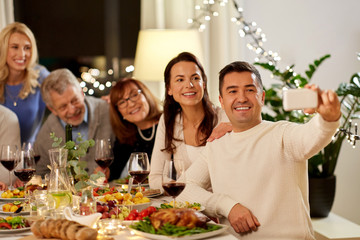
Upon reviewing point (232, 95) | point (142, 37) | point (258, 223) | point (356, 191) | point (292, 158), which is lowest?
point (356, 191)

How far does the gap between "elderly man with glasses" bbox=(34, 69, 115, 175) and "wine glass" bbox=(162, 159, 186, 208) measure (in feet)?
6.03

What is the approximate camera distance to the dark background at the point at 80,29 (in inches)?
221

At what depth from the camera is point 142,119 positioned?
375cm

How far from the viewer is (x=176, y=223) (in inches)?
73.1

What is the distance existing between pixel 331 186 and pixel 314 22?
143 cm

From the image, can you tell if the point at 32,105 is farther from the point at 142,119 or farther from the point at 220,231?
the point at 220,231

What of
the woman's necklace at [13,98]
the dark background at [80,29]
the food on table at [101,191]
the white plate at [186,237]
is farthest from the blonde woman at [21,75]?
the white plate at [186,237]

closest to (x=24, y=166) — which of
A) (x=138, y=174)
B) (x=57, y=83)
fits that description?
(x=138, y=174)

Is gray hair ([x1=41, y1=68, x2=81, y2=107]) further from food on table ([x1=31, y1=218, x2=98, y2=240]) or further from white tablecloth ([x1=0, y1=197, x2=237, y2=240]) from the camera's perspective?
food on table ([x1=31, y1=218, x2=98, y2=240])

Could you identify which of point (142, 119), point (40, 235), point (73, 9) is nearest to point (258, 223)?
point (40, 235)

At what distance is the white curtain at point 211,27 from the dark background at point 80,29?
68 cm

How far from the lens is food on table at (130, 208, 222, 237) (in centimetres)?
184

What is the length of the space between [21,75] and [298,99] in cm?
305

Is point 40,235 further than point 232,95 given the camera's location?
No
